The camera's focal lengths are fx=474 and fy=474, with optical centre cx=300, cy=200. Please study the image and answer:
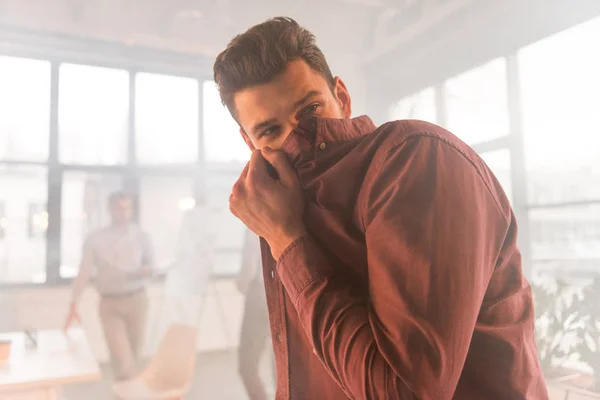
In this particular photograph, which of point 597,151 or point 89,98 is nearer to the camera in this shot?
point 89,98

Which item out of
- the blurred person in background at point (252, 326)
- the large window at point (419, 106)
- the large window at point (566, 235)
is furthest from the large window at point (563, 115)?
the blurred person in background at point (252, 326)

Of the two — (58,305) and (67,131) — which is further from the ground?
(67,131)

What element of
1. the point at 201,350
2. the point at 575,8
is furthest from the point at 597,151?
the point at 201,350

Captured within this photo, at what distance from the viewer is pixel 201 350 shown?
187cm

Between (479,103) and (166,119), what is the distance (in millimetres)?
1448

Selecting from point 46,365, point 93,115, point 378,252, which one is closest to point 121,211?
point 93,115

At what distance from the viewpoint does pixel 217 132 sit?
78.5 inches

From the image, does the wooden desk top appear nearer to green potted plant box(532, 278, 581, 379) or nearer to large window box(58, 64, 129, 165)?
large window box(58, 64, 129, 165)

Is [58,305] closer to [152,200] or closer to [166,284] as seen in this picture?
[166,284]

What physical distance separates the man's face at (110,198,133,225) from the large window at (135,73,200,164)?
0.58 ft

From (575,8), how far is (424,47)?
694 millimetres

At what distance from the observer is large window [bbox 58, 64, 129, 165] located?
5.89 feet

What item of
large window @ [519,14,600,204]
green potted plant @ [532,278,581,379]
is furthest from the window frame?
green potted plant @ [532,278,581,379]

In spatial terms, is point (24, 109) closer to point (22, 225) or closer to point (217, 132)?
point (22, 225)
